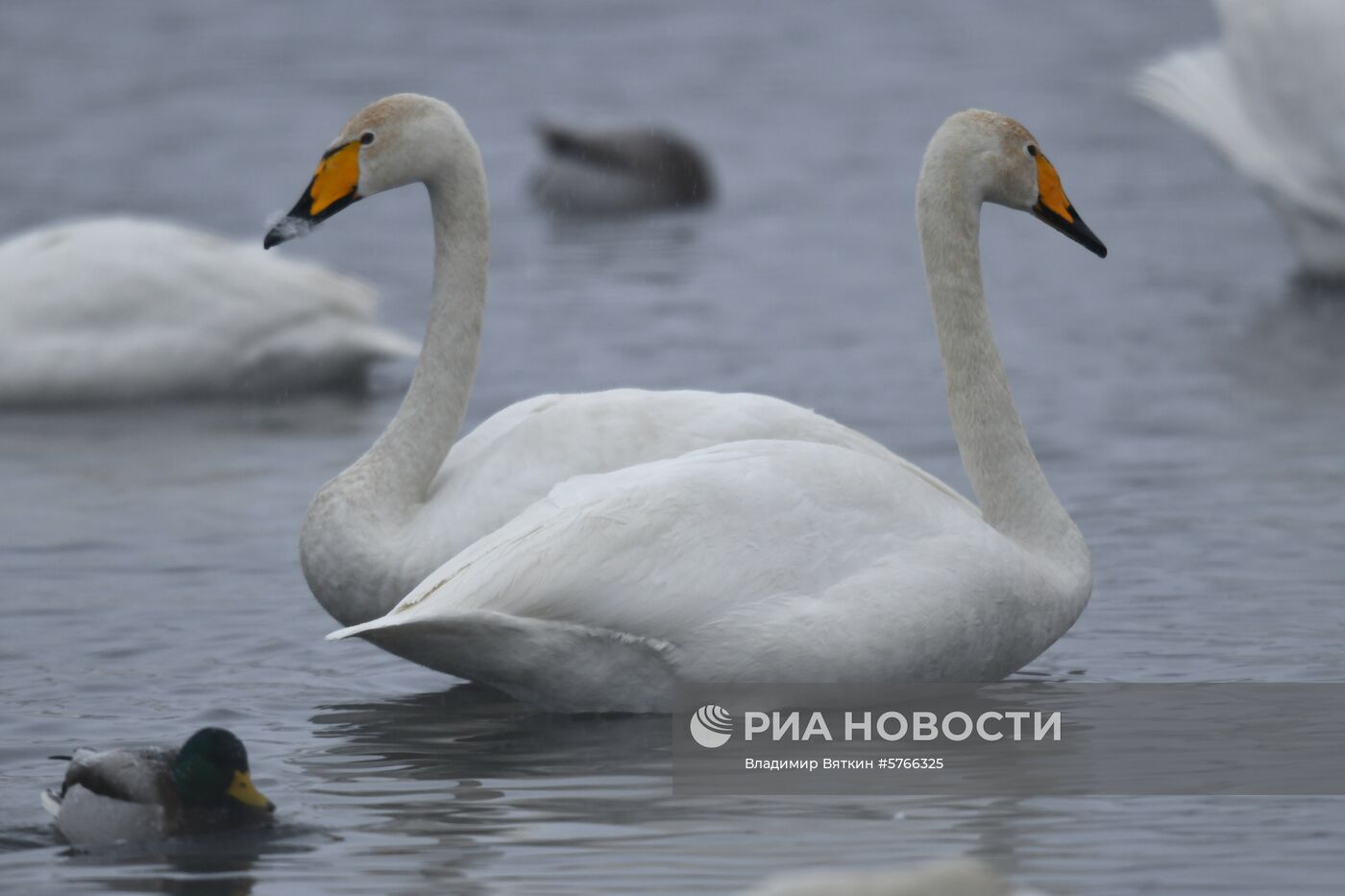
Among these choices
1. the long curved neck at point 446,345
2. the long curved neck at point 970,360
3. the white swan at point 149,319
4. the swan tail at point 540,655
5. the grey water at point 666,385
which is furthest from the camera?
the white swan at point 149,319

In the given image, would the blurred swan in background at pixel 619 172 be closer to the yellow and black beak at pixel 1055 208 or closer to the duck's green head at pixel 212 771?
the yellow and black beak at pixel 1055 208

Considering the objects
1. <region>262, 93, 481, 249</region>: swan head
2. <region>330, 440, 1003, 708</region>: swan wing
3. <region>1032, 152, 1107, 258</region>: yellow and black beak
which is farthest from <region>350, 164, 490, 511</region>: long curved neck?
<region>1032, 152, 1107, 258</region>: yellow and black beak

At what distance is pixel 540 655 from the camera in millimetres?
6516

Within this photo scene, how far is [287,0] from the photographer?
3825cm

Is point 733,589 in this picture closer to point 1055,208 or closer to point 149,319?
point 1055,208

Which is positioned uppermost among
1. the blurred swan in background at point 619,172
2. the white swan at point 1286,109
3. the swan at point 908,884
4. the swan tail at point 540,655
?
the blurred swan in background at point 619,172

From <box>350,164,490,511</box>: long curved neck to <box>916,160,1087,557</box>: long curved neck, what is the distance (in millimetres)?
1508

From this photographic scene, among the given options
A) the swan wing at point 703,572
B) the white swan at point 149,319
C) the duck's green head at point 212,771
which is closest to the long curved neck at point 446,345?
the swan wing at point 703,572

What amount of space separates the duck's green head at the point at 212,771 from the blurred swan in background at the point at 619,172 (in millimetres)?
14725

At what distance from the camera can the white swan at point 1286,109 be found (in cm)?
1430

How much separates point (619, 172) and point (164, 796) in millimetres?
15146

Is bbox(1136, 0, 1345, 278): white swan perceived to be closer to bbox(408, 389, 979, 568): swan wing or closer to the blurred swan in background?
the blurred swan in background

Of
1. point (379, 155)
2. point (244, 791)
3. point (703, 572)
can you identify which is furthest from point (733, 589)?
point (379, 155)

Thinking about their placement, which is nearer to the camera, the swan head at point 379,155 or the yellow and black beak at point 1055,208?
the yellow and black beak at point 1055,208
